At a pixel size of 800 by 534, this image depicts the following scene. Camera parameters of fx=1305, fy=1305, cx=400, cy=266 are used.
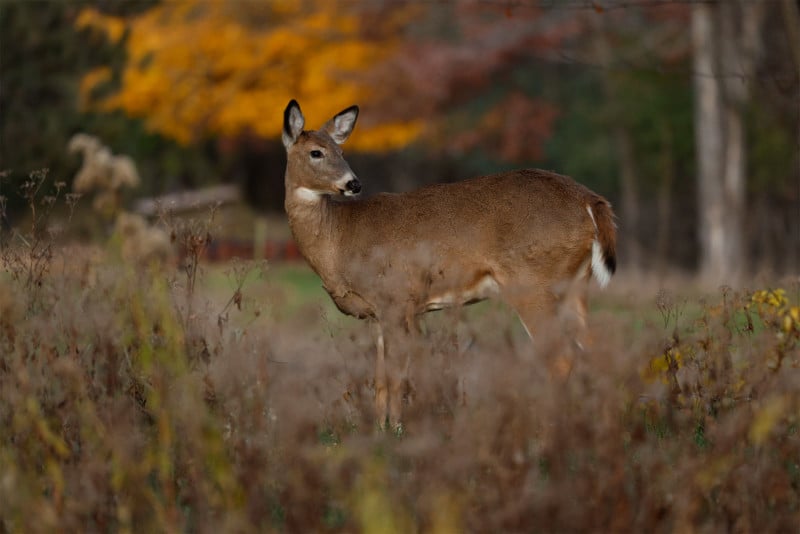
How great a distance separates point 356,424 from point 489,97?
1975cm

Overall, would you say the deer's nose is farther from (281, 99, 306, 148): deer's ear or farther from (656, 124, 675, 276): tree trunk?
(656, 124, 675, 276): tree trunk

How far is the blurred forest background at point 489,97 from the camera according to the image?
Result: 68.0 ft

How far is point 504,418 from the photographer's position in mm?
4102

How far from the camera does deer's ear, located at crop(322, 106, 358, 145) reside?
8062 mm

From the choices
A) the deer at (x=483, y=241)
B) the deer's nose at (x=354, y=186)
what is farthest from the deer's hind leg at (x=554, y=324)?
the deer's nose at (x=354, y=186)

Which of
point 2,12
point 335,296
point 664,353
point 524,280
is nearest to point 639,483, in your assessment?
point 664,353

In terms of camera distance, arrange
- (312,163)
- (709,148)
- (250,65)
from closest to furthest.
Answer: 1. (312,163)
2. (709,148)
3. (250,65)

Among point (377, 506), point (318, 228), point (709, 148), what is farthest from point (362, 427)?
point (709, 148)

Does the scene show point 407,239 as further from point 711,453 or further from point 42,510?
point 42,510

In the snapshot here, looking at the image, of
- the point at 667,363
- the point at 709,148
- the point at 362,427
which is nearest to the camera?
the point at 362,427

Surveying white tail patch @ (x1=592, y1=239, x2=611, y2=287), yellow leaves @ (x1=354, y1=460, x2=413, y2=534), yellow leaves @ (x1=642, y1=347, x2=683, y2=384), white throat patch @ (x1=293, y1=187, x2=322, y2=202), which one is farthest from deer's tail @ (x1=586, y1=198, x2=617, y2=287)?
yellow leaves @ (x1=354, y1=460, x2=413, y2=534)

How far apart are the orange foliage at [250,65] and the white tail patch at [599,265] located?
16.7 meters

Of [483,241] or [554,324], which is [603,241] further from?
[554,324]

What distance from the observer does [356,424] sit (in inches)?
222
